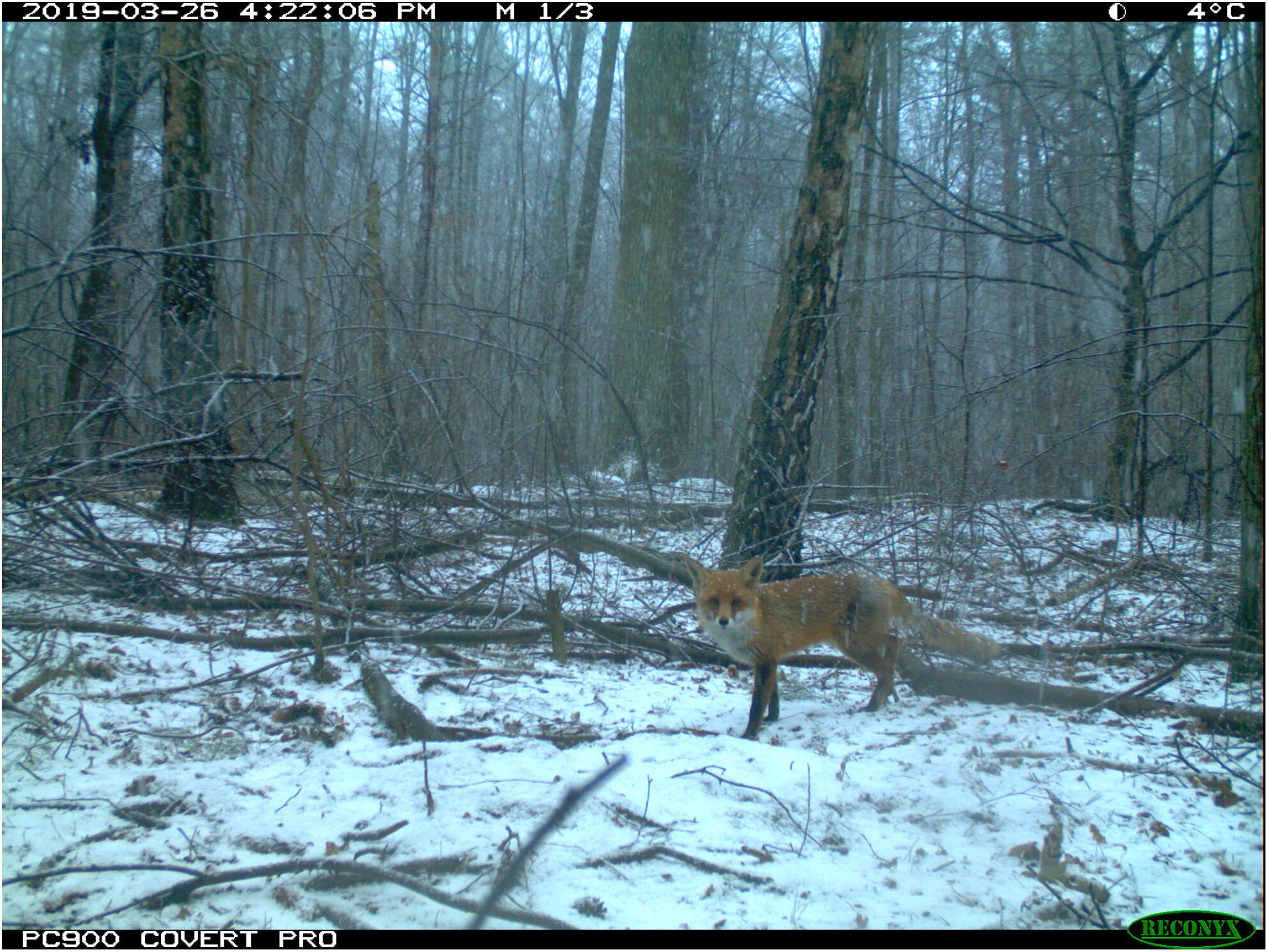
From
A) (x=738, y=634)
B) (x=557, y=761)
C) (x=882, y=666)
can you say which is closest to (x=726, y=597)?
(x=738, y=634)

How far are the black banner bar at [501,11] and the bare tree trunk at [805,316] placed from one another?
1.87 ft

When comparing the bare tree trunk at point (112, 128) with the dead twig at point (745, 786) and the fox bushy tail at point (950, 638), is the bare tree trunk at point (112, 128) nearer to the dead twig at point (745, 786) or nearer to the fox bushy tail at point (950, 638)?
the dead twig at point (745, 786)

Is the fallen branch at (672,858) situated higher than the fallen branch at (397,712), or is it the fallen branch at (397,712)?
the fallen branch at (397,712)

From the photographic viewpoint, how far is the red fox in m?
4.42

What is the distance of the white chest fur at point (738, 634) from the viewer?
4395 millimetres

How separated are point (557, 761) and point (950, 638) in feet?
9.57

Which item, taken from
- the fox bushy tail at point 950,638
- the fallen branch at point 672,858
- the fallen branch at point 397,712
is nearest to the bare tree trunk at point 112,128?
the fallen branch at point 397,712

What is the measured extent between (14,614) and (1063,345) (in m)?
11.5

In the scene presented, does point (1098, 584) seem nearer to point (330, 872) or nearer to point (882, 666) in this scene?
point (882, 666)

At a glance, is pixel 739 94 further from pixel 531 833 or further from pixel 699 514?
pixel 531 833

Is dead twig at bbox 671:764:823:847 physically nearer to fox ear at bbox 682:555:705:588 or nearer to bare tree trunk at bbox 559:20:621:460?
fox ear at bbox 682:555:705:588

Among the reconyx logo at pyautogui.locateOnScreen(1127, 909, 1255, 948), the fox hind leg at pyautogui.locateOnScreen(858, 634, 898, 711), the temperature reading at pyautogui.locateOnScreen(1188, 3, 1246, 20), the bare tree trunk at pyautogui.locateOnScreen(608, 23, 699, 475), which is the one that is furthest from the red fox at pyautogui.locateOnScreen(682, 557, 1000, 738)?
the bare tree trunk at pyautogui.locateOnScreen(608, 23, 699, 475)

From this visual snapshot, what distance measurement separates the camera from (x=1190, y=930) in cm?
251

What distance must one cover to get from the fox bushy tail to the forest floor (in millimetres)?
146
